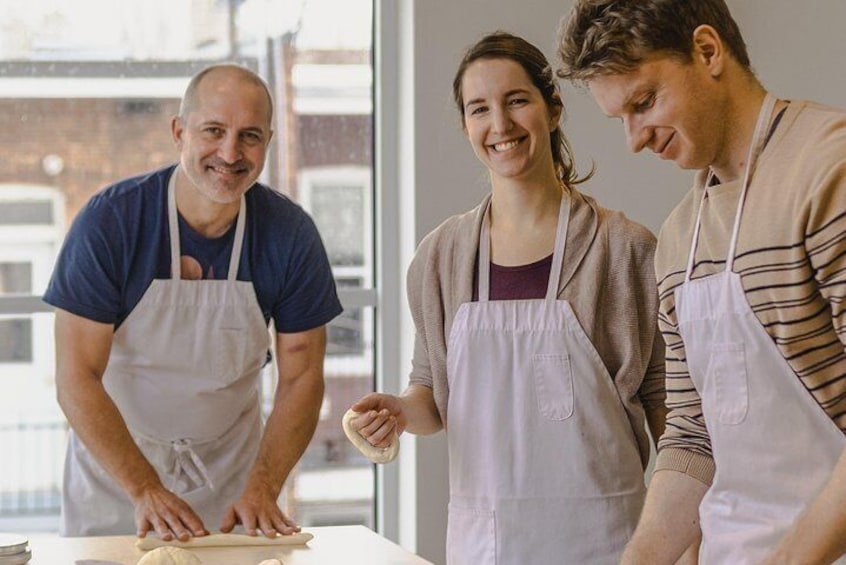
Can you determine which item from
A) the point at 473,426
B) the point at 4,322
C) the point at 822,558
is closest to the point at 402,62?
the point at 4,322

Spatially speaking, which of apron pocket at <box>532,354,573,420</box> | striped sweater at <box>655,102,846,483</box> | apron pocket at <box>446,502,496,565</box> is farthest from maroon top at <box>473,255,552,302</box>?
striped sweater at <box>655,102,846,483</box>

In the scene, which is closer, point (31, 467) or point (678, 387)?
point (678, 387)

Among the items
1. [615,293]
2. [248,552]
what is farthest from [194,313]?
[615,293]

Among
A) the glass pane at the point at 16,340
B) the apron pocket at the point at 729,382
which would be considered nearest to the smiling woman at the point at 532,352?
the apron pocket at the point at 729,382

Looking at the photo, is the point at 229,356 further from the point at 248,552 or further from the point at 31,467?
the point at 31,467

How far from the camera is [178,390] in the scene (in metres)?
2.54

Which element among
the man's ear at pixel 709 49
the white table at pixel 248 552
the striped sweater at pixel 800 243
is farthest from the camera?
the white table at pixel 248 552

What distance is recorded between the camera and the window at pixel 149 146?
3.47 m

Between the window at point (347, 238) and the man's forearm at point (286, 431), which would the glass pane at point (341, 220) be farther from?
the man's forearm at point (286, 431)

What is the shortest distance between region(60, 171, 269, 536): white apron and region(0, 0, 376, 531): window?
100 centimetres

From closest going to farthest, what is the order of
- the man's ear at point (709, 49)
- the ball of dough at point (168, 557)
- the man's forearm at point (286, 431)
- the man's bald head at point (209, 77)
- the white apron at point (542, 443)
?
the man's ear at point (709, 49) < the ball of dough at point (168, 557) < the white apron at point (542, 443) < the man's forearm at point (286, 431) < the man's bald head at point (209, 77)

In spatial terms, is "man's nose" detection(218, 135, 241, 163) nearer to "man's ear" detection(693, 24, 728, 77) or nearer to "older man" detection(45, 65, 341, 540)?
"older man" detection(45, 65, 341, 540)

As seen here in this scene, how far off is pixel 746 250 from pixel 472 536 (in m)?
0.90

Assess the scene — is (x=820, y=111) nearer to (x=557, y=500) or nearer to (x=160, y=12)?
(x=557, y=500)
